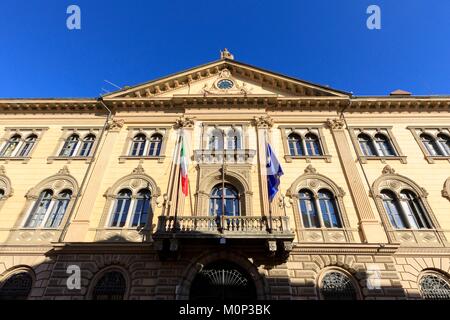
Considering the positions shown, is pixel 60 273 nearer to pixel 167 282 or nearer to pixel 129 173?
pixel 167 282

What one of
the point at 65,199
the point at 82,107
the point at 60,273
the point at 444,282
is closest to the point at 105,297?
the point at 60,273

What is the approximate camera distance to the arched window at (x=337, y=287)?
11297 millimetres

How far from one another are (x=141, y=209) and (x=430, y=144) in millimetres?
17777

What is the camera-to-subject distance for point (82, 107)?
1888 cm

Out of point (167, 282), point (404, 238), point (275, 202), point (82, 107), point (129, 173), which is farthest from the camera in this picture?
point (82, 107)

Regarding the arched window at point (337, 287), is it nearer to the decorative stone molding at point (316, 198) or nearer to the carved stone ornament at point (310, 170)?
the decorative stone molding at point (316, 198)

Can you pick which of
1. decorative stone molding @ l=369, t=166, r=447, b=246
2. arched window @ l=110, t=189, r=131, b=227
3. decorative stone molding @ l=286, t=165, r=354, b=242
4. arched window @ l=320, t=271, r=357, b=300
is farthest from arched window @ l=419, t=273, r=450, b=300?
arched window @ l=110, t=189, r=131, b=227

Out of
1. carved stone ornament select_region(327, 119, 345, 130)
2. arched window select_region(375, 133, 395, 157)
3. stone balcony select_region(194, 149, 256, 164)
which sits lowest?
stone balcony select_region(194, 149, 256, 164)

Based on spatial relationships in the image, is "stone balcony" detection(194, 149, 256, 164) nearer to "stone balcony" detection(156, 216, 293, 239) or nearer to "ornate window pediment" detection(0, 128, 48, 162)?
"stone balcony" detection(156, 216, 293, 239)

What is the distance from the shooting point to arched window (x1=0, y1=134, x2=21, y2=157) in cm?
1708

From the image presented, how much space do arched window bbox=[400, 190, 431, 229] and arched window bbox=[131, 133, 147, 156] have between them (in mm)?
15089

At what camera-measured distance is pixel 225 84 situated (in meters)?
20.1

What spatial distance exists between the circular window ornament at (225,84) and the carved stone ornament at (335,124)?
728 cm

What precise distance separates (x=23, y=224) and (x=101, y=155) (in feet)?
16.9
